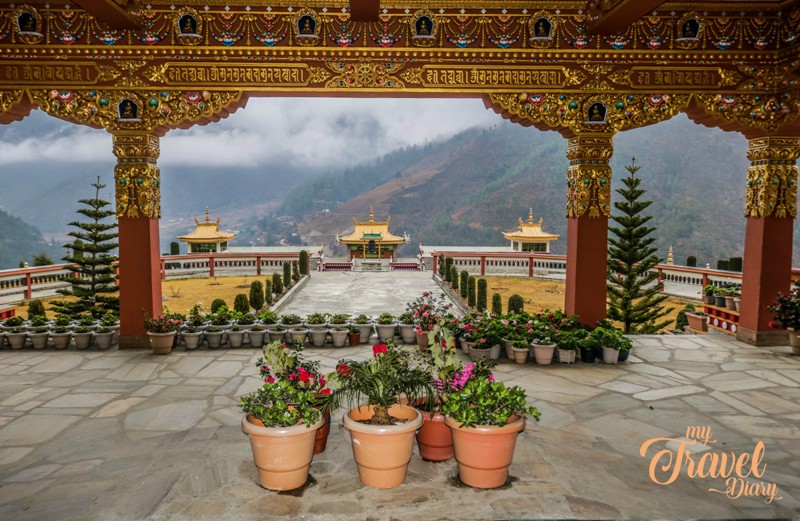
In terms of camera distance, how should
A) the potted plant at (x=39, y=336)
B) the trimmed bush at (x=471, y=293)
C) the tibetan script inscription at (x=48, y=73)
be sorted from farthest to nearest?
the trimmed bush at (x=471, y=293) < the potted plant at (x=39, y=336) < the tibetan script inscription at (x=48, y=73)

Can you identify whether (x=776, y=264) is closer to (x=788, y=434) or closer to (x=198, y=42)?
(x=788, y=434)

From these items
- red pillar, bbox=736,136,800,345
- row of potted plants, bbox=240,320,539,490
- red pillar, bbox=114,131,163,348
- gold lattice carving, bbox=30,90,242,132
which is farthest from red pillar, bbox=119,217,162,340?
red pillar, bbox=736,136,800,345

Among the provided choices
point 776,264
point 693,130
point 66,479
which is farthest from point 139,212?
point 693,130

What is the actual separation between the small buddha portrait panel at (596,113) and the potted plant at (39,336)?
8.97 m

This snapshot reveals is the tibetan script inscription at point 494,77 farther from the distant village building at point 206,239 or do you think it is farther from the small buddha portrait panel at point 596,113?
the distant village building at point 206,239

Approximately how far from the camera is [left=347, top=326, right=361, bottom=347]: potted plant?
7922 millimetres

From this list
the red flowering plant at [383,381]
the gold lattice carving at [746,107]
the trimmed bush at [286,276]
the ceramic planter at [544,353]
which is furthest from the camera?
the trimmed bush at [286,276]

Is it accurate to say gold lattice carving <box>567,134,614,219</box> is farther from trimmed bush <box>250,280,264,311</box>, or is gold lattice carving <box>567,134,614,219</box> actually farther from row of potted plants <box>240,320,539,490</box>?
trimmed bush <box>250,280,264,311</box>

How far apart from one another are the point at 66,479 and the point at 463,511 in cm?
289

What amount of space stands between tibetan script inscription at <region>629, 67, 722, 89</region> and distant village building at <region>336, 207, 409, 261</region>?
26.4m

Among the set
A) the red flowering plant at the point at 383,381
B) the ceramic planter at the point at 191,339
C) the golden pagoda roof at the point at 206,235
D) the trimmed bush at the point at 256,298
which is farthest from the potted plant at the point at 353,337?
the golden pagoda roof at the point at 206,235

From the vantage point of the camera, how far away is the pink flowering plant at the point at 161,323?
23.7ft

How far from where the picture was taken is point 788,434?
14.7 feet

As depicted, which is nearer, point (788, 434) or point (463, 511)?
point (463, 511)
